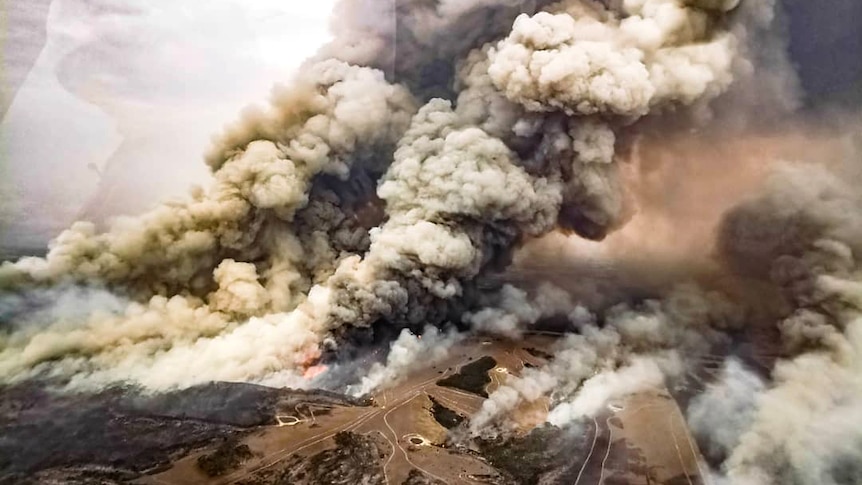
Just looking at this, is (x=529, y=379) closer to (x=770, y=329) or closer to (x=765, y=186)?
(x=770, y=329)

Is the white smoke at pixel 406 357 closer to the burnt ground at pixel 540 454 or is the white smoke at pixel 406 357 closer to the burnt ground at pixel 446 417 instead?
the burnt ground at pixel 446 417

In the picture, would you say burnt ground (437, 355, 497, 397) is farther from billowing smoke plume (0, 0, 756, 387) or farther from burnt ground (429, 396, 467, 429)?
billowing smoke plume (0, 0, 756, 387)

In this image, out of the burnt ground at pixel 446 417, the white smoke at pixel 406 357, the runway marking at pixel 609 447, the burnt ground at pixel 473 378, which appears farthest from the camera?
the burnt ground at pixel 473 378

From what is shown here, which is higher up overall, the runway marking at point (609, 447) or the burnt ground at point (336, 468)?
the burnt ground at point (336, 468)

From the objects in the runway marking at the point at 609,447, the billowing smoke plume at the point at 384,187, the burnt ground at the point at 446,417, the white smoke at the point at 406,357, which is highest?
the billowing smoke plume at the point at 384,187

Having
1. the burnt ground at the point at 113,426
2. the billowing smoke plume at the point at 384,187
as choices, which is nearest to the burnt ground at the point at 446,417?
the billowing smoke plume at the point at 384,187

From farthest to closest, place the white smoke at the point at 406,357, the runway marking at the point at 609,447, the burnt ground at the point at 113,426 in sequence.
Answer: the white smoke at the point at 406,357
the runway marking at the point at 609,447
the burnt ground at the point at 113,426

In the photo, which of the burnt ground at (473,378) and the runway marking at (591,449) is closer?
the runway marking at (591,449)
